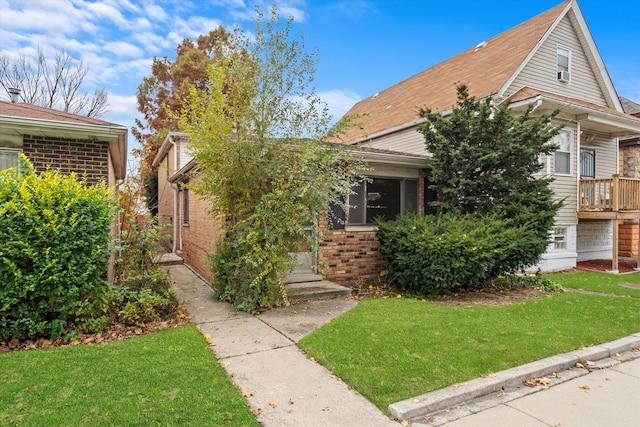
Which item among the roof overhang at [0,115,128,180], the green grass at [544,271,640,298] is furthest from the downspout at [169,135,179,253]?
the green grass at [544,271,640,298]

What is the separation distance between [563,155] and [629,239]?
19.9ft

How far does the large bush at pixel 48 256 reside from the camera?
4602mm

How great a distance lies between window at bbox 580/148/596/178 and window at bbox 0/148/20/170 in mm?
15460

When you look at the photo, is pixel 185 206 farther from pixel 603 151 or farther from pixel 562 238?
pixel 603 151

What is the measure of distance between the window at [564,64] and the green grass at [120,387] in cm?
1392

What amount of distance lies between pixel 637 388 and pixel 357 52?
16204 millimetres

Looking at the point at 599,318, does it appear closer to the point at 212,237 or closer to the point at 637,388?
the point at 637,388

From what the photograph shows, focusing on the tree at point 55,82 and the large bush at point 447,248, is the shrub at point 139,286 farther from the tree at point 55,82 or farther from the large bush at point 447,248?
the tree at point 55,82

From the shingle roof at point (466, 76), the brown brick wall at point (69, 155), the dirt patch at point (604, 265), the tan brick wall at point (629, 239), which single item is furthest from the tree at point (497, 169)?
the tan brick wall at point (629, 239)

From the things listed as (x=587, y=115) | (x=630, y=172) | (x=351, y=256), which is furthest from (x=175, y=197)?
(x=630, y=172)

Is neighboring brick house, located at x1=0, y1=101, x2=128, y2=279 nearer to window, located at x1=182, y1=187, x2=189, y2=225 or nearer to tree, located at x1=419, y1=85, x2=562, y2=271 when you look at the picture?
window, located at x1=182, y1=187, x2=189, y2=225

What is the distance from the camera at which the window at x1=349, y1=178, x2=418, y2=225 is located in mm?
9008

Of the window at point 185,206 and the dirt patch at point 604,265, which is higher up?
the window at point 185,206

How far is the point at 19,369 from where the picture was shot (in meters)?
3.89
